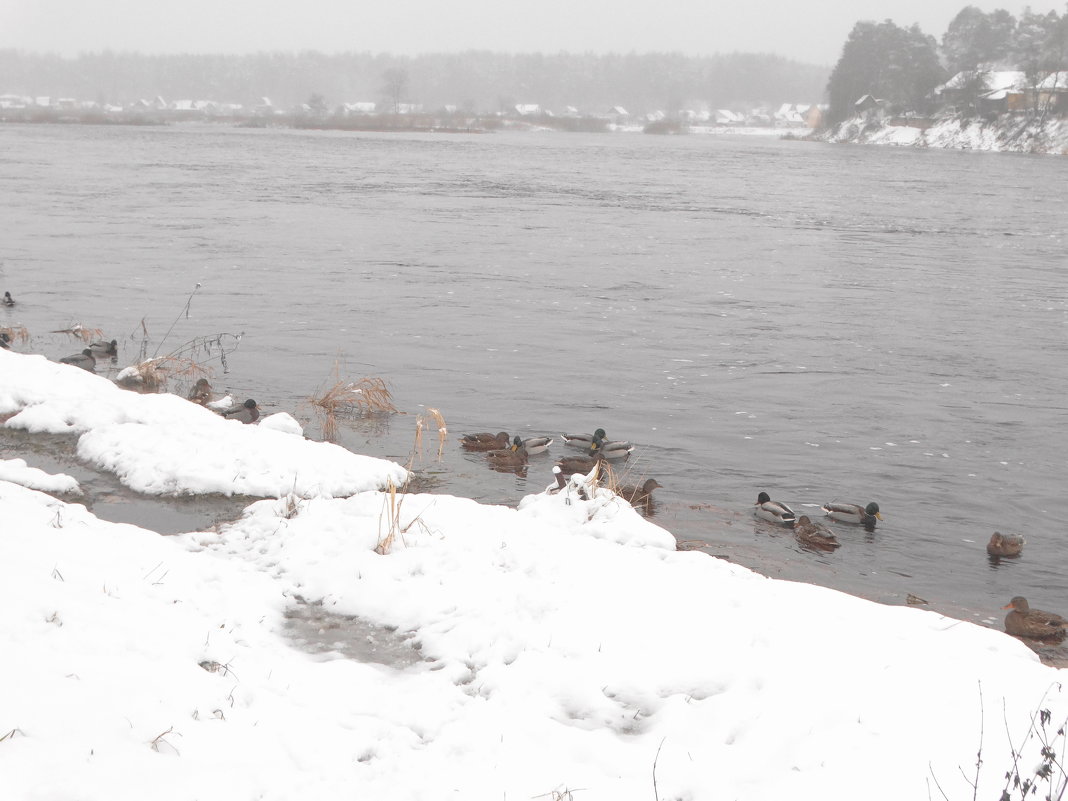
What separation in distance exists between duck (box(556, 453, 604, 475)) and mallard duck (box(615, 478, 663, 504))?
85 cm

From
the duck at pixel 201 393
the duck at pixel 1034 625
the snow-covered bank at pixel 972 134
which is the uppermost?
the snow-covered bank at pixel 972 134

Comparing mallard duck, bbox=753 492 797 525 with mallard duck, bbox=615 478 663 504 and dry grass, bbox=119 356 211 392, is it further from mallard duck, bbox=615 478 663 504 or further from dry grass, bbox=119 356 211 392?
dry grass, bbox=119 356 211 392

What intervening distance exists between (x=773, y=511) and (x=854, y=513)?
0.99m

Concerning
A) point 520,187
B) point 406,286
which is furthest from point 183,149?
point 406,286

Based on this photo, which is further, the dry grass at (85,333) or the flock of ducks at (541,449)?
the dry grass at (85,333)

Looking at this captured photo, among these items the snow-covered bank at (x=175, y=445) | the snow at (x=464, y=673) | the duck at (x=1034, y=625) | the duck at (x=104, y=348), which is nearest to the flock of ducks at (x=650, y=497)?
the duck at (x=1034, y=625)

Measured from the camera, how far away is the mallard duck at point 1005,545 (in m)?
10.4

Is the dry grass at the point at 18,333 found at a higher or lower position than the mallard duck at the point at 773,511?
higher

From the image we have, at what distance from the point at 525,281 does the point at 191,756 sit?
66.3ft

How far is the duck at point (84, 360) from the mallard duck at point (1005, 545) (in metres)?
13.0

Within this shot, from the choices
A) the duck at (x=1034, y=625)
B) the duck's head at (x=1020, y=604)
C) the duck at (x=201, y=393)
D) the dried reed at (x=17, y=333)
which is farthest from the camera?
the dried reed at (x=17, y=333)

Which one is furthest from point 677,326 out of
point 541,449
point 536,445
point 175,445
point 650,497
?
point 175,445

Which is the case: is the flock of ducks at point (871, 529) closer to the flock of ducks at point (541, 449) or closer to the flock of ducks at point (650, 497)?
the flock of ducks at point (650, 497)

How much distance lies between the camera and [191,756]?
15.8 feet
